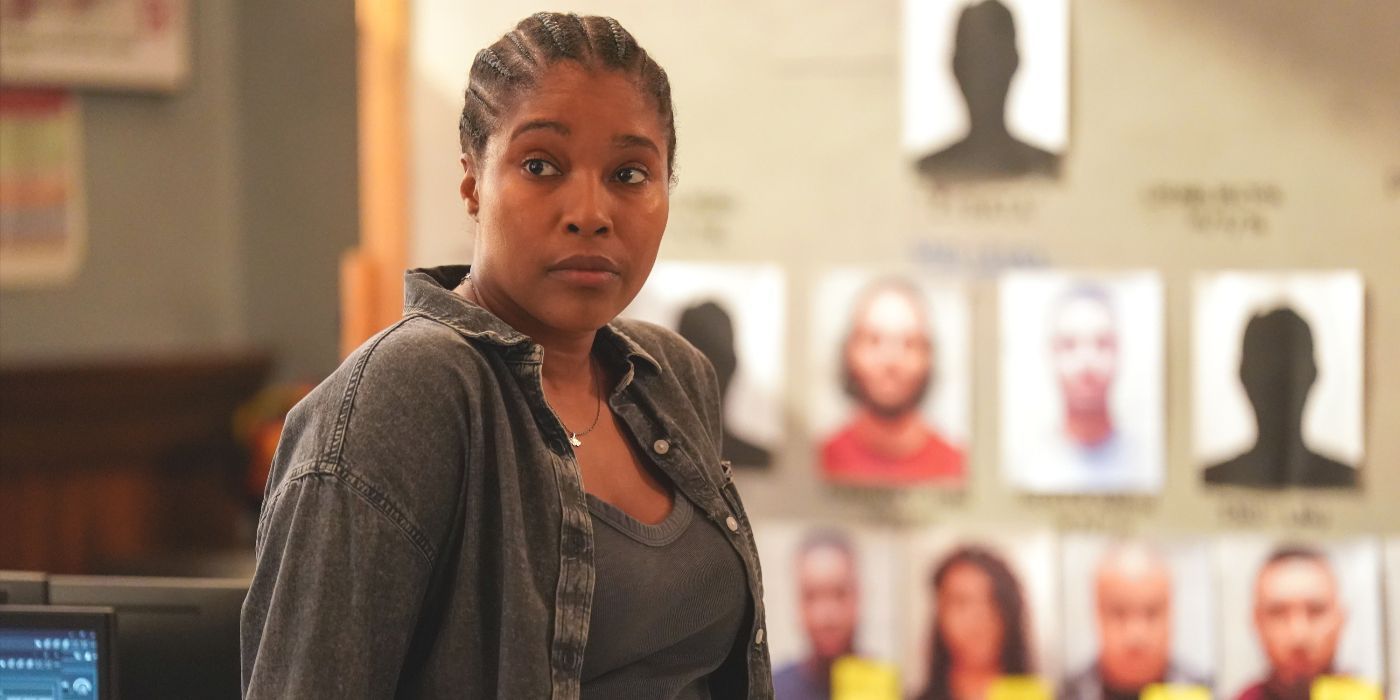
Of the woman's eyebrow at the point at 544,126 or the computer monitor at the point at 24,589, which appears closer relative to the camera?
the woman's eyebrow at the point at 544,126

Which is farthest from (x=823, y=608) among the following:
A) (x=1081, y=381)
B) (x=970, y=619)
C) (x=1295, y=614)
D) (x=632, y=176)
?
(x=632, y=176)

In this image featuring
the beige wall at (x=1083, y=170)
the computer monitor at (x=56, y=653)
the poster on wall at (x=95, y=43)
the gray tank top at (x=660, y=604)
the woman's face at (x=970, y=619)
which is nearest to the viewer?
the gray tank top at (x=660, y=604)

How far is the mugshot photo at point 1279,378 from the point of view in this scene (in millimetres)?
1749

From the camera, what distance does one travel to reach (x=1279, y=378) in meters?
1.76

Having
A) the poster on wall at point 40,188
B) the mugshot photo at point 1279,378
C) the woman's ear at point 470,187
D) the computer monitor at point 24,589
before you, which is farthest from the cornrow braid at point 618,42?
the poster on wall at point 40,188

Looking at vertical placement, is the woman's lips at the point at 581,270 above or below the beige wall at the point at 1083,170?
below

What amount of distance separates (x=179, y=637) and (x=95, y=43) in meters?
2.87

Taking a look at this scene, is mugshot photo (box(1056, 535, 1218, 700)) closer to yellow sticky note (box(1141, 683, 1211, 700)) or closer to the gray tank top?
yellow sticky note (box(1141, 683, 1211, 700))

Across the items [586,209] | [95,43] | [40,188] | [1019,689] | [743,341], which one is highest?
[95,43]

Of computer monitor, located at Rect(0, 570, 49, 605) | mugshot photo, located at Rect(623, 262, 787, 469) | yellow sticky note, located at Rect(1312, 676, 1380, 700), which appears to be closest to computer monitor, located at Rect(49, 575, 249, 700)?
computer monitor, located at Rect(0, 570, 49, 605)

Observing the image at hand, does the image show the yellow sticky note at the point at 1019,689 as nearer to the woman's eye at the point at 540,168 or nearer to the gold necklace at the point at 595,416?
the gold necklace at the point at 595,416

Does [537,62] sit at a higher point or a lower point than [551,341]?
higher

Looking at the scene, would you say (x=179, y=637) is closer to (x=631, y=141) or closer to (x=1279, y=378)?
(x=631, y=141)

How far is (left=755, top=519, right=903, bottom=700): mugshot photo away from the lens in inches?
73.7
